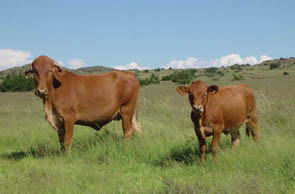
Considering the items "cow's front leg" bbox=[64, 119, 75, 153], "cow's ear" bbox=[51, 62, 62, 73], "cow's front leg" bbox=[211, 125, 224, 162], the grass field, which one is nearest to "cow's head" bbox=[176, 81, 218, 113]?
"cow's front leg" bbox=[211, 125, 224, 162]

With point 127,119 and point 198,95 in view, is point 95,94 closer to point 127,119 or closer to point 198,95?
point 127,119

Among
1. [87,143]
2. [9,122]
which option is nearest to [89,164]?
[87,143]

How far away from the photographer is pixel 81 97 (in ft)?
23.5

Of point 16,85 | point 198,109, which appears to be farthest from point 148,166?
point 16,85

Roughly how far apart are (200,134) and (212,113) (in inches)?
15.9

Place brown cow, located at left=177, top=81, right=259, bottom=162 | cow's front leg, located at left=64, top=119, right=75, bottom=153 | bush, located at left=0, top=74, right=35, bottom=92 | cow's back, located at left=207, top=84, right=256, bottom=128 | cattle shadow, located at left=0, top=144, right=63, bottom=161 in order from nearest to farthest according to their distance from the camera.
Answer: brown cow, located at left=177, top=81, right=259, bottom=162
cow's back, located at left=207, top=84, right=256, bottom=128
cow's front leg, located at left=64, top=119, right=75, bottom=153
cattle shadow, located at left=0, top=144, right=63, bottom=161
bush, located at left=0, top=74, right=35, bottom=92

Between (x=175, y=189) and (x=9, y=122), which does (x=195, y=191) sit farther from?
(x=9, y=122)

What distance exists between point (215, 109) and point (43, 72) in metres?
3.27

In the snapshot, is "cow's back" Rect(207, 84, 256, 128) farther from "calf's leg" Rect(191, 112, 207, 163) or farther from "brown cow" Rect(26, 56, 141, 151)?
"brown cow" Rect(26, 56, 141, 151)

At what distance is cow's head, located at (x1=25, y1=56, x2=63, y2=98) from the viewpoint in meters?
6.56

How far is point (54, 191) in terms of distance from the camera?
15.5 ft

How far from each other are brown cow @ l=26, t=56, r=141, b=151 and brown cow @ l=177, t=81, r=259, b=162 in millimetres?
2062

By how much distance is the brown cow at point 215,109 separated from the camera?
5.57m

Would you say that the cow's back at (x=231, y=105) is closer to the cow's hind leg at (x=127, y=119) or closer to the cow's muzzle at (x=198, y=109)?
the cow's muzzle at (x=198, y=109)
